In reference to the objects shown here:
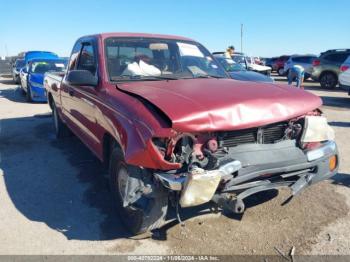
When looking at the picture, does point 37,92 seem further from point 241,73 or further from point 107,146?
point 107,146

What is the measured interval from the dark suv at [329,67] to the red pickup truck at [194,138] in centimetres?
1450

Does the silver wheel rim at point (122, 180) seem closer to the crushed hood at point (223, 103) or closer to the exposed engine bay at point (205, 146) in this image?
the exposed engine bay at point (205, 146)

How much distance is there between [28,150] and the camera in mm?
6371

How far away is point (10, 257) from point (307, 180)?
2.82m

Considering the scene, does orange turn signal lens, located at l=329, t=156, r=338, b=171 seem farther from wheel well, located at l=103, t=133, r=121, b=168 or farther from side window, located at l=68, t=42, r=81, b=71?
side window, located at l=68, t=42, r=81, b=71

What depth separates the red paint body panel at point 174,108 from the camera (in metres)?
2.75

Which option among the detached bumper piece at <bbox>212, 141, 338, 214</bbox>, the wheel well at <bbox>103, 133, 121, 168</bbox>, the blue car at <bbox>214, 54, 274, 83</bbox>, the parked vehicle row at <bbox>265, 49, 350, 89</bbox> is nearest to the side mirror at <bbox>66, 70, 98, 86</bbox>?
the wheel well at <bbox>103, 133, 121, 168</bbox>

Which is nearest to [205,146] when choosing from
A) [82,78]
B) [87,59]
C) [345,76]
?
[82,78]

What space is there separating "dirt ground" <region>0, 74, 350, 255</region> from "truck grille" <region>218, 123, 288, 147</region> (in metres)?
0.96

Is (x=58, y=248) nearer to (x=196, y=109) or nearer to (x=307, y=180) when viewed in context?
(x=196, y=109)

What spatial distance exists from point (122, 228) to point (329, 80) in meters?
16.0

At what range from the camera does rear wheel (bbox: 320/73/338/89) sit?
54.7ft

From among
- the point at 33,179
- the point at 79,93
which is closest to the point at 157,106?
the point at 79,93

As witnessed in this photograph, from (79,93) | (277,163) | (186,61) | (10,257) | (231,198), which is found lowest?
(10,257)
